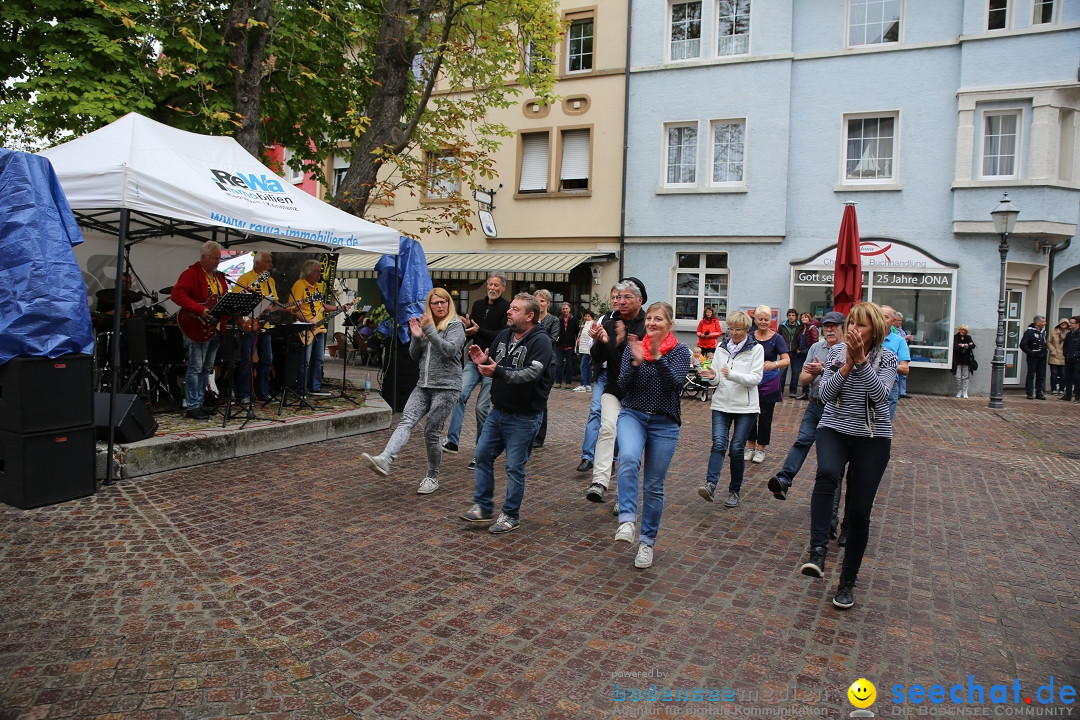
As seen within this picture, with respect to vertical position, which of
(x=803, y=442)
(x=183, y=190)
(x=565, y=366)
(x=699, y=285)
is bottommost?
(x=565, y=366)

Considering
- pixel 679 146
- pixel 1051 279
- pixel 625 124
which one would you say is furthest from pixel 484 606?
pixel 1051 279

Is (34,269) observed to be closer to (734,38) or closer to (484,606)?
(484,606)

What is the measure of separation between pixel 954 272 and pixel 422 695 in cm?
1701

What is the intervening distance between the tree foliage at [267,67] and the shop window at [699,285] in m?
6.83

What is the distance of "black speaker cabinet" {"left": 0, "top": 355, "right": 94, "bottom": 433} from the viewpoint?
3.77 metres

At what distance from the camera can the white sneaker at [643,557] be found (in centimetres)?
481

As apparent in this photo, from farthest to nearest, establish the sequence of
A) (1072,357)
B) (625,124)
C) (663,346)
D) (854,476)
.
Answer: (625,124)
(1072,357)
(663,346)
(854,476)

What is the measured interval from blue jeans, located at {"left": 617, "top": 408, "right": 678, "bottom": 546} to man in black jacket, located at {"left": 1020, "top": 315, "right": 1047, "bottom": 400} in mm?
15475

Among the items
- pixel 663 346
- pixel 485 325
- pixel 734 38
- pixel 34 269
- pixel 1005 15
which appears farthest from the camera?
pixel 734 38

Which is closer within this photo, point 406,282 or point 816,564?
point 816,564

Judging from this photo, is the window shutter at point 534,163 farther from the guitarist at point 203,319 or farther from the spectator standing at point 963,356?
the guitarist at point 203,319

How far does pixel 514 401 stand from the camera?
5.31 m

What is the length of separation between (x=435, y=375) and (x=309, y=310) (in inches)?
156

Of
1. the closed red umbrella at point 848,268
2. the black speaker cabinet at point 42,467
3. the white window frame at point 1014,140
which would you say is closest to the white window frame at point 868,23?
the white window frame at point 1014,140
